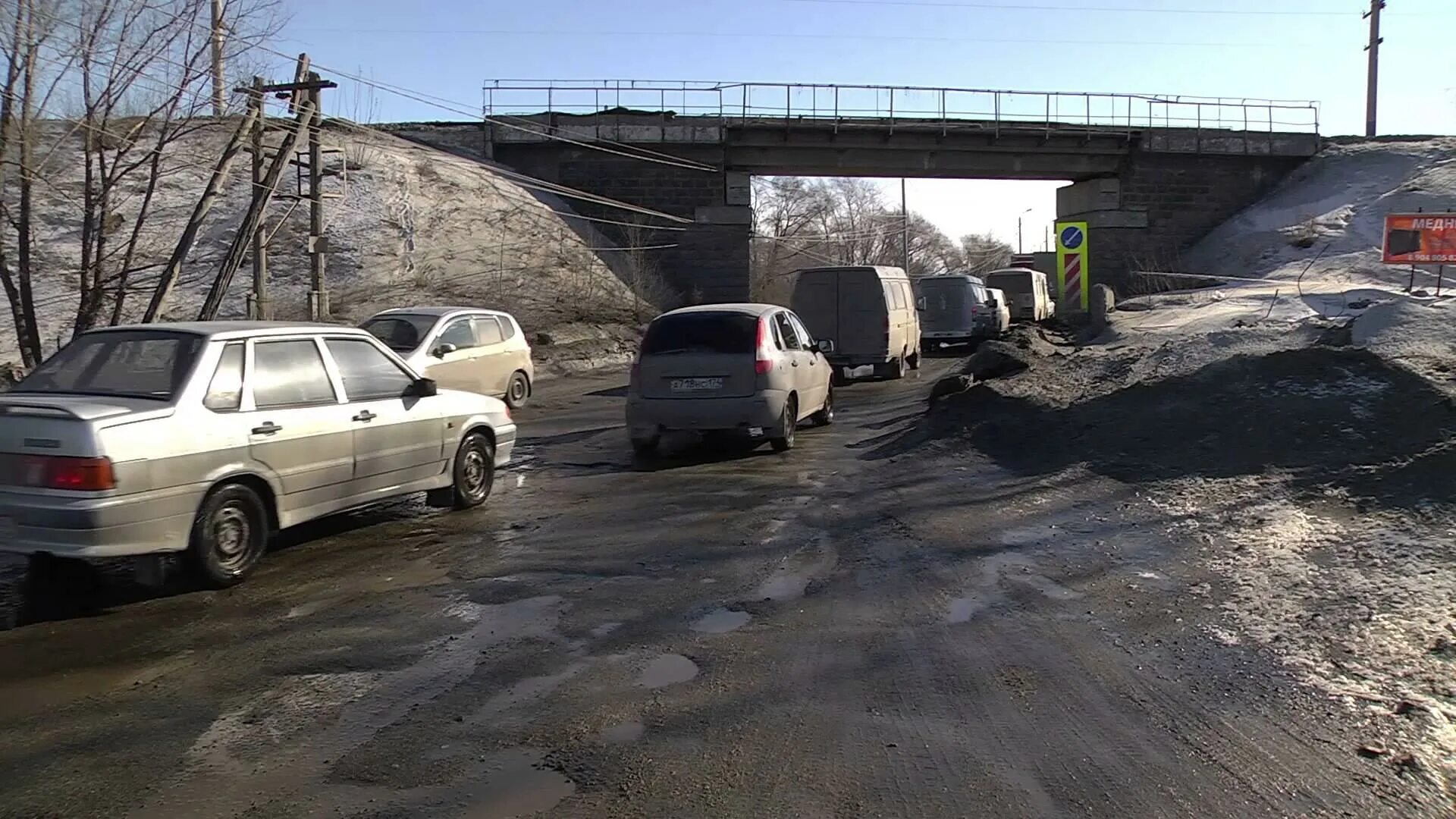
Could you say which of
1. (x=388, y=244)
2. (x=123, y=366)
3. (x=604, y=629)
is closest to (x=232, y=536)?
(x=123, y=366)

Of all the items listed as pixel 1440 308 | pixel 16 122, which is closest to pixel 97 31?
pixel 16 122

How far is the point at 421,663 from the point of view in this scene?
5191 mm

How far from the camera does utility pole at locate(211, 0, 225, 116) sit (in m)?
16.7

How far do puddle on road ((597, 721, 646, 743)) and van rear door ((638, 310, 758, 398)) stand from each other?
283 inches

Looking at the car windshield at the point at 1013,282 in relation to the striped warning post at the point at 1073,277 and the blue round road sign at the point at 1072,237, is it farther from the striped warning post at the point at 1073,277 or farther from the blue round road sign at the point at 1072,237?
the blue round road sign at the point at 1072,237

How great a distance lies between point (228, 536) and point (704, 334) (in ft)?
19.7

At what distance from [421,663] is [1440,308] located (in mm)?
11498

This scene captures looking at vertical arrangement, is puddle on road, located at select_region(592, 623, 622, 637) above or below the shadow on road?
below

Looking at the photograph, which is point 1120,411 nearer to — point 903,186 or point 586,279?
point 586,279

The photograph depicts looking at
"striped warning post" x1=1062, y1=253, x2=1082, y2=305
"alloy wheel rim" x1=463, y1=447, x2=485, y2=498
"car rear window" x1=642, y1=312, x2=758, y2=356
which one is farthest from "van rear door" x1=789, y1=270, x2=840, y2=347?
"alloy wheel rim" x1=463, y1=447, x2=485, y2=498

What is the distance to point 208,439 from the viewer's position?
6445 millimetres

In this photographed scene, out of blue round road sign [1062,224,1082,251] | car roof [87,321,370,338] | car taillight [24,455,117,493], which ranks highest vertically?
blue round road sign [1062,224,1082,251]

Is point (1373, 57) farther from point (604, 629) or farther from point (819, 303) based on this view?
point (604, 629)

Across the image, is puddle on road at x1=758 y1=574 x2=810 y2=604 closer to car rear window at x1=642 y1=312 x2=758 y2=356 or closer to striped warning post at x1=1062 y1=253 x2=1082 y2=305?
car rear window at x1=642 y1=312 x2=758 y2=356
